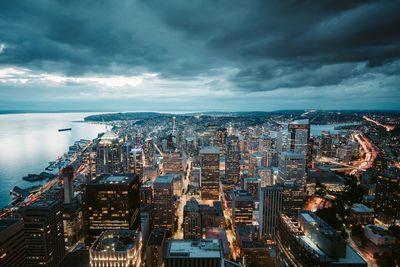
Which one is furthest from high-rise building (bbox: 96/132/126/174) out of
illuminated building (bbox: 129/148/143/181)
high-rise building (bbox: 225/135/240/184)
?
high-rise building (bbox: 225/135/240/184)

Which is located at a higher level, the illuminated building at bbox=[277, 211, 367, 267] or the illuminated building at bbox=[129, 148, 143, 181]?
the illuminated building at bbox=[277, 211, 367, 267]

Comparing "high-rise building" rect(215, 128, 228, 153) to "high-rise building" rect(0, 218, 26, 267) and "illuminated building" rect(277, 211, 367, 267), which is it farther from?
"high-rise building" rect(0, 218, 26, 267)

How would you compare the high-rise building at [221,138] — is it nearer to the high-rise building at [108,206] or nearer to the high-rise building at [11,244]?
the high-rise building at [108,206]

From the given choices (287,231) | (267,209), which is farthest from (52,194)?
(287,231)

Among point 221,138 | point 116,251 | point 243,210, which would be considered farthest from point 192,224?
point 221,138

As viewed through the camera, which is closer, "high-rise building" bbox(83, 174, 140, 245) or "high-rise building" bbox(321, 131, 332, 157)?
"high-rise building" bbox(83, 174, 140, 245)
